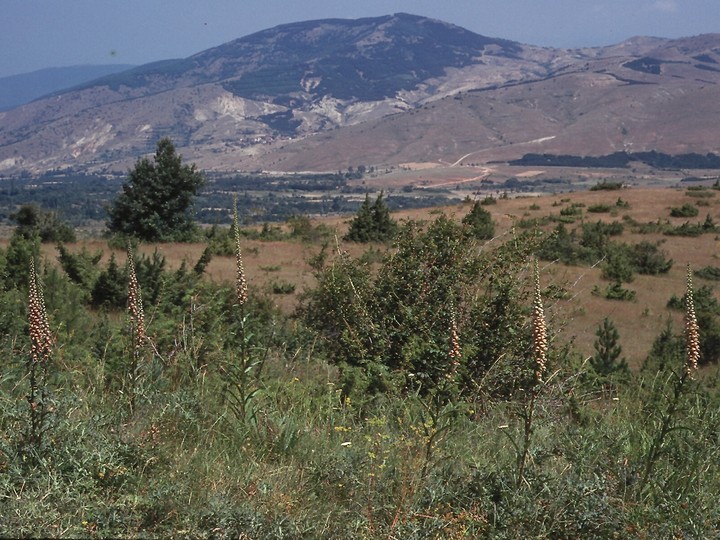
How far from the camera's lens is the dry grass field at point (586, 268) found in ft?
43.7

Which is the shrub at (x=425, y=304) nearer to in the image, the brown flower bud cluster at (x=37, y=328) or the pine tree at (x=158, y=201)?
the brown flower bud cluster at (x=37, y=328)

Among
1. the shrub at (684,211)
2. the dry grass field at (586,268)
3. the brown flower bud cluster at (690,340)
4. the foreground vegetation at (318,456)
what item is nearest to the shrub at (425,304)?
the dry grass field at (586,268)

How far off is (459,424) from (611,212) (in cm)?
2599

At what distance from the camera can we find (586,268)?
1948 cm

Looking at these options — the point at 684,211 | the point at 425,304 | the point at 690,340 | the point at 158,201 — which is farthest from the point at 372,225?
the point at 690,340

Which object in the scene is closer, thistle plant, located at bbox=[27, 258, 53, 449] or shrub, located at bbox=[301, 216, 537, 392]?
thistle plant, located at bbox=[27, 258, 53, 449]

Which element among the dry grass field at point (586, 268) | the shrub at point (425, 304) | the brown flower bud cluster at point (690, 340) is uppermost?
the brown flower bud cluster at point (690, 340)

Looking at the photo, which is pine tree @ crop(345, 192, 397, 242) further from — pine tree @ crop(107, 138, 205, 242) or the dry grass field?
pine tree @ crop(107, 138, 205, 242)

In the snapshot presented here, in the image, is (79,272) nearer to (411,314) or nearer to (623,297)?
(411,314)

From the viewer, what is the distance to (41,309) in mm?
2979

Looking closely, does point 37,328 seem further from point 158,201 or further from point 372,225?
point 158,201

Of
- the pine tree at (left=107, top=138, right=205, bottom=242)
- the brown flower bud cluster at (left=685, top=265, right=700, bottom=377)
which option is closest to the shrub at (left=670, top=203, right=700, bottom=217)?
the pine tree at (left=107, top=138, right=205, bottom=242)

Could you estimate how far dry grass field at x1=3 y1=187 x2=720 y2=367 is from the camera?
13.3m

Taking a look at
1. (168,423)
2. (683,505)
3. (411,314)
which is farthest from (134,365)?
(411,314)
